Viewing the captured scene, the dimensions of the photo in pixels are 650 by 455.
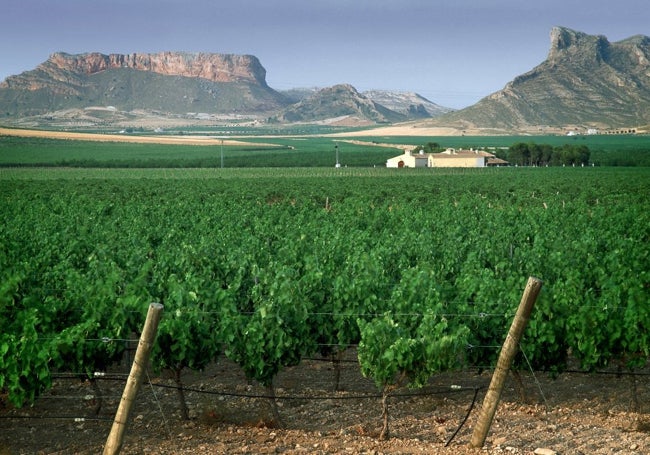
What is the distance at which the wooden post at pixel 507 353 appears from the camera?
341 inches

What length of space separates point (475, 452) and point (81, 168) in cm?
10019

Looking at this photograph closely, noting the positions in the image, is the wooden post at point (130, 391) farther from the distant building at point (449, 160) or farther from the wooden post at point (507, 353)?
the distant building at point (449, 160)

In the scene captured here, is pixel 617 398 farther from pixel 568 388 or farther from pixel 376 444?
pixel 376 444

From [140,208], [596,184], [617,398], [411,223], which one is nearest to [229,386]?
[617,398]

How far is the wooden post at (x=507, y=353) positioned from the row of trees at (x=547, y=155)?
340 feet

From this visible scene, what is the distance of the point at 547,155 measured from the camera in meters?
112

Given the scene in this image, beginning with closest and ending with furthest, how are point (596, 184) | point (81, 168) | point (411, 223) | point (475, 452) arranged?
point (475, 452) → point (411, 223) → point (596, 184) → point (81, 168)

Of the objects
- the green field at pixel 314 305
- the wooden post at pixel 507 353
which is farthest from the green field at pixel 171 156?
the wooden post at pixel 507 353

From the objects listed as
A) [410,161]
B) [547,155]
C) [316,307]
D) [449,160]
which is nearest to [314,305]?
[316,307]

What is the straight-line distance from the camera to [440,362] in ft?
33.3

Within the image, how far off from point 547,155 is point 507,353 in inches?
4250

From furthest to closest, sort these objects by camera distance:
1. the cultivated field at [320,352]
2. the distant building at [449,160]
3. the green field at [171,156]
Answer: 1. the green field at [171,156]
2. the distant building at [449,160]
3. the cultivated field at [320,352]

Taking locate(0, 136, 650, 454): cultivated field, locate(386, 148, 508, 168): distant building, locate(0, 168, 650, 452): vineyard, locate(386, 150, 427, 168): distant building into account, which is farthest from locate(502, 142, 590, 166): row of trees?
locate(0, 136, 650, 454): cultivated field

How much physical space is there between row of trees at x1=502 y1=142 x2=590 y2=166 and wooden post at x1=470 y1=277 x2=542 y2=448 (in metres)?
104
